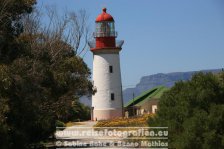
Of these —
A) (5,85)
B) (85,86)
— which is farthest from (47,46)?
(5,85)

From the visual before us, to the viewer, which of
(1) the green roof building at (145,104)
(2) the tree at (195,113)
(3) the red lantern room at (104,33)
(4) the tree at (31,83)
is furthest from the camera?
(1) the green roof building at (145,104)

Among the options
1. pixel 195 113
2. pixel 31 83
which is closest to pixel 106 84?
pixel 31 83

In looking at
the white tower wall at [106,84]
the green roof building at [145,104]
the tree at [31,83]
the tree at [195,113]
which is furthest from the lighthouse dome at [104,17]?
the tree at [195,113]

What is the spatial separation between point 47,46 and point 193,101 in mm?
16520

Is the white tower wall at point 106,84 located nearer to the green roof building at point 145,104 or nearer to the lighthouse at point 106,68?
the lighthouse at point 106,68

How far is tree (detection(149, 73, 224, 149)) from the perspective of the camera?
50.1 ft

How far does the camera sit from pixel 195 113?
51.7 feet

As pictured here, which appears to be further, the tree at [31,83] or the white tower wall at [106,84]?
the white tower wall at [106,84]

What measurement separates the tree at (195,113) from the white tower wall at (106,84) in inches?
1335

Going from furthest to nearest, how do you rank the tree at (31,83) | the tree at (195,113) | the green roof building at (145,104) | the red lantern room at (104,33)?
the green roof building at (145,104)
the red lantern room at (104,33)
the tree at (31,83)
the tree at (195,113)

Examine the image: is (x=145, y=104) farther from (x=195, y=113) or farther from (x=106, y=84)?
(x=195, y=113)

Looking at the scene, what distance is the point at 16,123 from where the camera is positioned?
736 inches

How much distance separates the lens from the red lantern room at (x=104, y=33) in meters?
51.5

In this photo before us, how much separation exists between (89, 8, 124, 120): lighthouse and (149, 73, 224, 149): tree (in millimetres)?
33943
